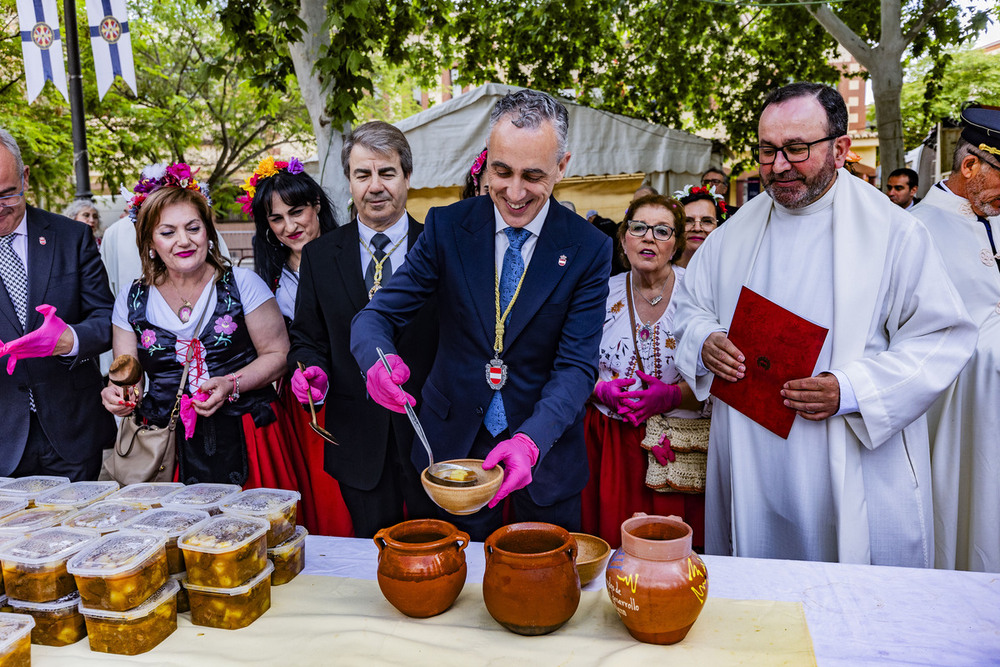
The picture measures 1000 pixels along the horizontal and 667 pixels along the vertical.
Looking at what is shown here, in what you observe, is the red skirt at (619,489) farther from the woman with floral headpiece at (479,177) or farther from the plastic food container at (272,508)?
the plastic food container at (272,508)

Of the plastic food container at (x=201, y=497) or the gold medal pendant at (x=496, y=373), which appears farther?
the gold medal pendant at (x=496, y=373)

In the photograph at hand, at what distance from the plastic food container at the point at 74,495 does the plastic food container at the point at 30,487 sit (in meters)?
0.03

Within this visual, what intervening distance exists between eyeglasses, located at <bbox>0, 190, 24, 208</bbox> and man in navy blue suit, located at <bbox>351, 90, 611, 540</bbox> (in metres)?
1.55

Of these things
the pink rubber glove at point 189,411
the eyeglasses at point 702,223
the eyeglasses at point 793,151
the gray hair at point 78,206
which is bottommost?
the pink rubber glove at point 189,411

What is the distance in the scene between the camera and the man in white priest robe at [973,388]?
2572 millimetres

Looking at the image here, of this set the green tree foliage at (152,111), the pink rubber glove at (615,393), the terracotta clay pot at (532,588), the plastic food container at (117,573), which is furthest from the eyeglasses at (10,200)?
the green tree foliage at (152,111)

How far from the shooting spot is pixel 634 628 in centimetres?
139

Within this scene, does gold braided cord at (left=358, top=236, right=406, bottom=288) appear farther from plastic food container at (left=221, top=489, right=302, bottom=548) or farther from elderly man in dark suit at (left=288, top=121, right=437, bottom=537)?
plastic food container at (left=221, top=489, right=302, bottom=548)

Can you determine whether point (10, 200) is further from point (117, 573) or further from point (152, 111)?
point (152, 111)

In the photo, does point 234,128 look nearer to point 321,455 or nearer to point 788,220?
point 321,455

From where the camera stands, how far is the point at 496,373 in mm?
1997

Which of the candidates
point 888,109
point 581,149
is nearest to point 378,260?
point 581,149

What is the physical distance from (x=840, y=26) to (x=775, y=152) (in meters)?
6.69

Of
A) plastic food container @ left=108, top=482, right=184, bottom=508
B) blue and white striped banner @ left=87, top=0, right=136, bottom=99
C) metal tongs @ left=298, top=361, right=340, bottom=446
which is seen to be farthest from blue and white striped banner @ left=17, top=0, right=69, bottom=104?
plastic food container @ left=108, top=482, right=184, bottom=508
